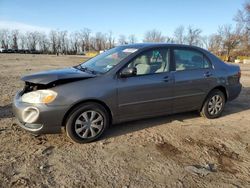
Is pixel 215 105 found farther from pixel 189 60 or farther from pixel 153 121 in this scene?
pixel 153 121

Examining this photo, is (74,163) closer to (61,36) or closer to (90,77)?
(90,77)

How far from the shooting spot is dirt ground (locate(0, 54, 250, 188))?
3.09 meters

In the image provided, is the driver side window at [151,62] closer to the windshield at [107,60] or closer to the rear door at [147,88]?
the rear door at [147,88]

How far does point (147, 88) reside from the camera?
452 cm

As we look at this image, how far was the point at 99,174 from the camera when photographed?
3.20 m

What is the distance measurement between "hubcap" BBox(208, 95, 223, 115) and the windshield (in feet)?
7.10

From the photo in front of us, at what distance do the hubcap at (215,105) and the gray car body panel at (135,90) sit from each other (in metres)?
0.27

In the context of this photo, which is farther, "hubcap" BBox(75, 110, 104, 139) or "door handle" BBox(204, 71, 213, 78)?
"door handle" BBox(204, 71, 213, 78)

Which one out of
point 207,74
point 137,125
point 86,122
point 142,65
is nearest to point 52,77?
point 86,122

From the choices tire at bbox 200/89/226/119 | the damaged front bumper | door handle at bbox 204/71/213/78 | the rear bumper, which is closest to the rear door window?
door handle at bbox 204/71/213/78

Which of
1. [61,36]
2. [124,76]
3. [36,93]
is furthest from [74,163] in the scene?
[61,36]

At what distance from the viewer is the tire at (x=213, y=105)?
217 inches

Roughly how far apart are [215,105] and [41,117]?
3.73 m

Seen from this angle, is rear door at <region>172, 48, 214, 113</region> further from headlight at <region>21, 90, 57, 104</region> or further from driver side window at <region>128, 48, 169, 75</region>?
headlight at <region>21, 90, 57, 104</region>
